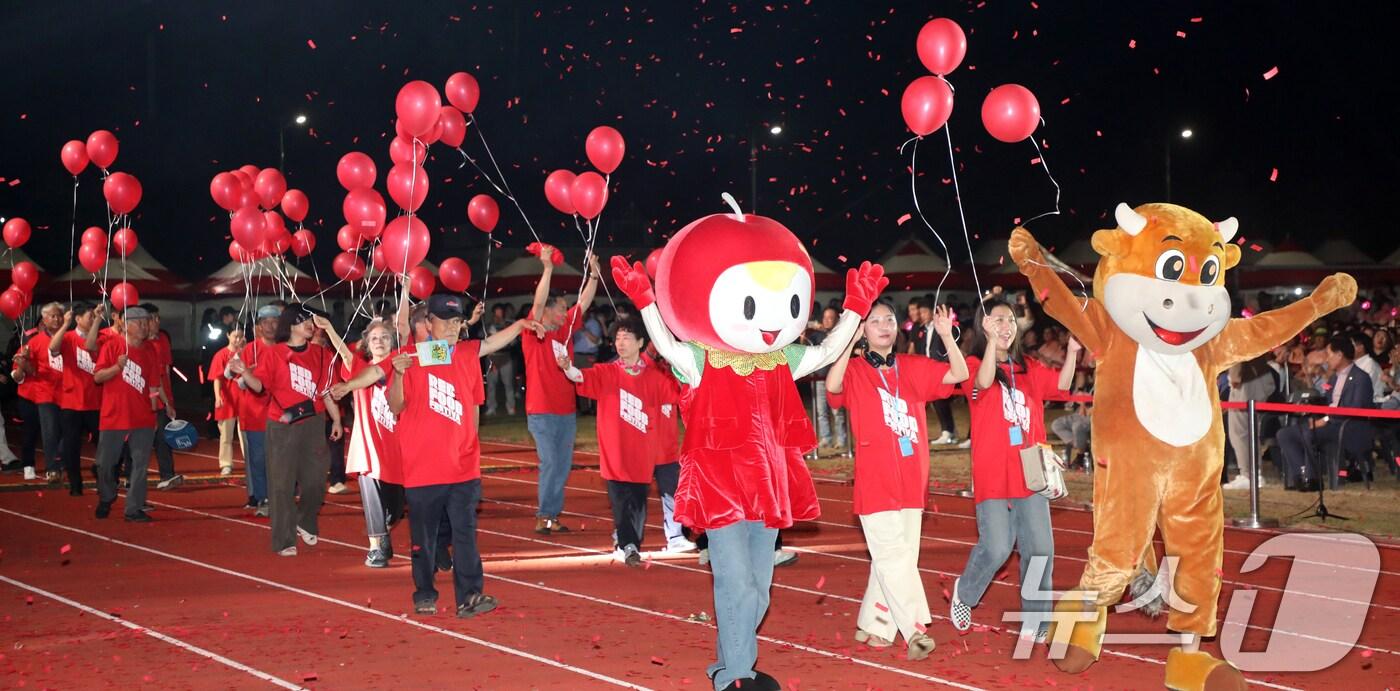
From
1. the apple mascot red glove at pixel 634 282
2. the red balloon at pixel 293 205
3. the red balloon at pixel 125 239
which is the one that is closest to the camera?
the apple mascot red glove at pixel 634 282

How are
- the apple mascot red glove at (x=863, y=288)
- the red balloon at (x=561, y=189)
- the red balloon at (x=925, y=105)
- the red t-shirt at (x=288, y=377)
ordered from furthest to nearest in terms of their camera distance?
the red balloon at (x=561, y=189) → the red t-shirt at (x=288, y=377) → the red balloon at (x=925, y=105) → the apple mascot red glove at (x=863, y=288)

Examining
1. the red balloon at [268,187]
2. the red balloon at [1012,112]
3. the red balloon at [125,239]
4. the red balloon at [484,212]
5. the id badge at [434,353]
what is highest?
the red balloon at [268,187]

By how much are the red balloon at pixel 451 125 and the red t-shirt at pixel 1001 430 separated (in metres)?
7.70

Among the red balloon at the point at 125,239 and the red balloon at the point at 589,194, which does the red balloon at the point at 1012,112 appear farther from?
the red balloon at the point at 125,239

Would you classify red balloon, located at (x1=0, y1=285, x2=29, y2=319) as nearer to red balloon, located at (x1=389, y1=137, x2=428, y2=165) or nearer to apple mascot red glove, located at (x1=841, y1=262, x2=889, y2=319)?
red balloon, located at (x1=389, y1=137, x2=428, y2=165)

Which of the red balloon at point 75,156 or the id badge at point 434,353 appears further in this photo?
the red balloon at point 75,156

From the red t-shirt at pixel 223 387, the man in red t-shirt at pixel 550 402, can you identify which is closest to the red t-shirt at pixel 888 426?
the man in red t-shirt at pixel 550 402

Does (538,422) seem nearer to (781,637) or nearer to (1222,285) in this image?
(781,637)

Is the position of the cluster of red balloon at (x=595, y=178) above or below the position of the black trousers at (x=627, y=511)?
above

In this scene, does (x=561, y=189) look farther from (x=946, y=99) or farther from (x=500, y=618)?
(x=500, y=618)

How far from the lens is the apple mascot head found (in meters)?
5.93

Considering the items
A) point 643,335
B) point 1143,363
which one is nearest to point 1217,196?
point 643,335

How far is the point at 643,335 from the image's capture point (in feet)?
35.7

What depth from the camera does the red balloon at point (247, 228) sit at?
14727mm
